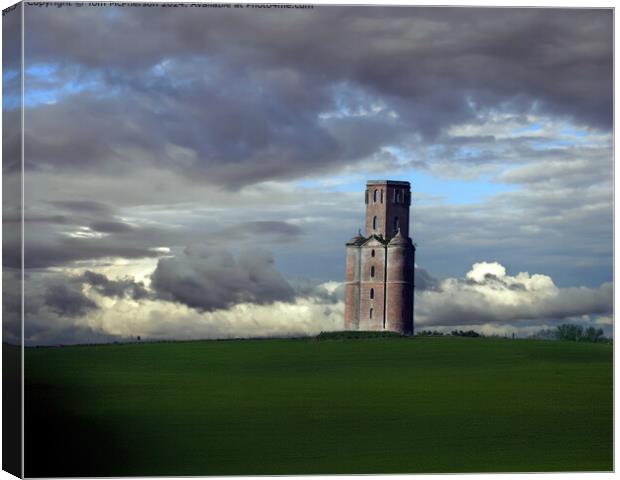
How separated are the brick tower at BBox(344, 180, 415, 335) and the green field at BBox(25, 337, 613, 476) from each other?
1.80 feet

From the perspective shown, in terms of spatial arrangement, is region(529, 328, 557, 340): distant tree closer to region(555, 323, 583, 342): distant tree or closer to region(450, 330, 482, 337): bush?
region(555, 323, 583, 342): distant tree

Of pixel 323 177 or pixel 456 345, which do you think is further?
pixel 456 345

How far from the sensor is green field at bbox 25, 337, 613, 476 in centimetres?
2120

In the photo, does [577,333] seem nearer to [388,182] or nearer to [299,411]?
[388,182]

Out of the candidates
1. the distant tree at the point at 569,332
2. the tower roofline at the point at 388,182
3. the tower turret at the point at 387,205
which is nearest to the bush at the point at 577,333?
the distant tree at the point at 569,332

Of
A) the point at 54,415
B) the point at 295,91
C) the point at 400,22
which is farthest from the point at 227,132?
the point at 54,415

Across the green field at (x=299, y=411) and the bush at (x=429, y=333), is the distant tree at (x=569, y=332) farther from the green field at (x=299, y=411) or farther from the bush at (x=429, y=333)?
the bush at (x=429, y=333)

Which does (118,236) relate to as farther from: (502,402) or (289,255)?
(502,402)

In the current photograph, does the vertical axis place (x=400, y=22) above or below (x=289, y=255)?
above

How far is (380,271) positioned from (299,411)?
99.5 inches

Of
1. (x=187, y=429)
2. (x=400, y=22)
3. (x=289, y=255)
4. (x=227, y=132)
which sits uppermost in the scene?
(x=400, y=22)

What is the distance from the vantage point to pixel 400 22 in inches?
854

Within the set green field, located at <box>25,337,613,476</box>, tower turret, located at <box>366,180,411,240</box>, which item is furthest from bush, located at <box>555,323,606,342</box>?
tower turret, located at <box>366,180,411,240</box>

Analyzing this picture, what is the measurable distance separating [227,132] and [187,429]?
413 centimetres
